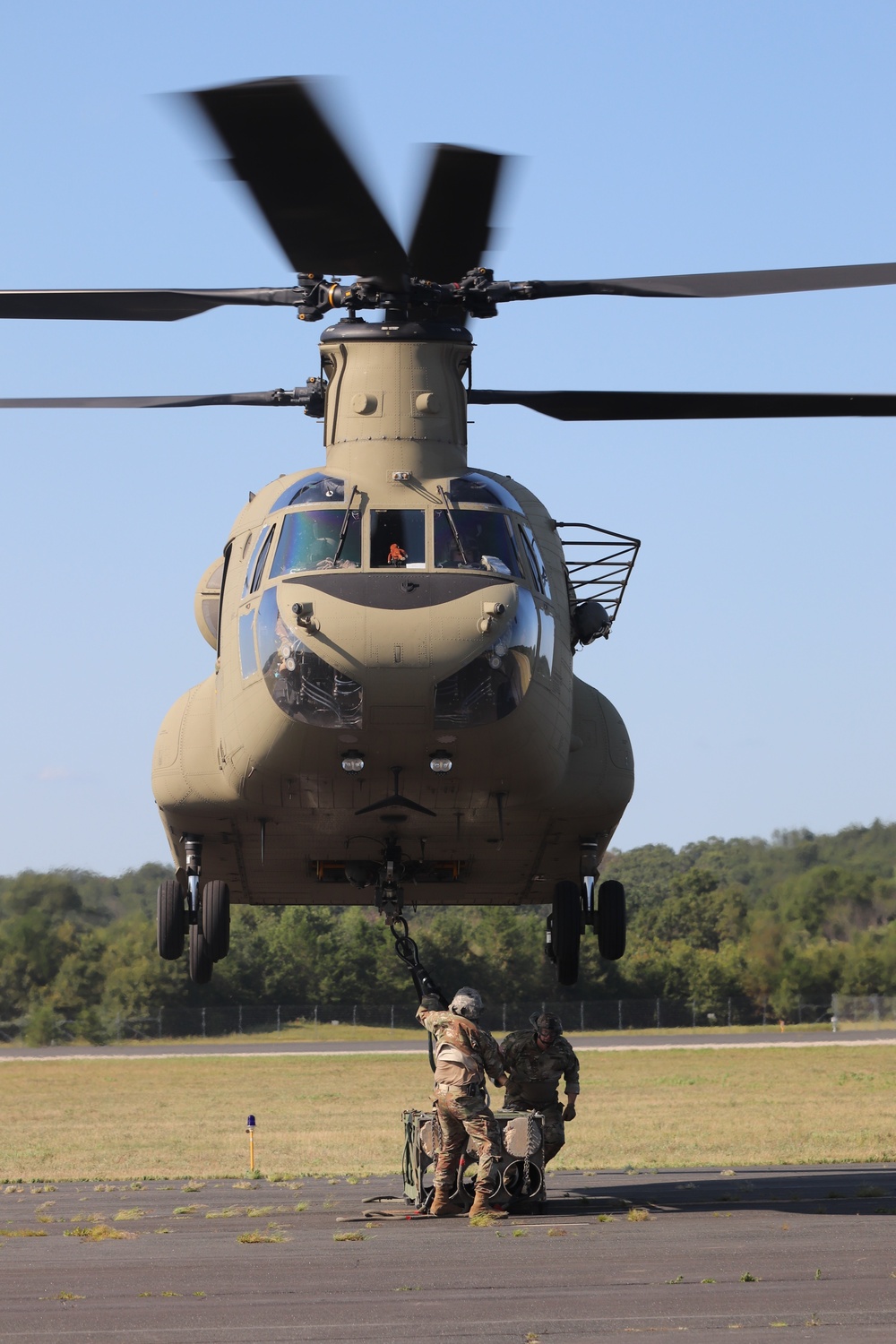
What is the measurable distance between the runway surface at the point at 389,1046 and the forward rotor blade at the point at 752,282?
143 feet

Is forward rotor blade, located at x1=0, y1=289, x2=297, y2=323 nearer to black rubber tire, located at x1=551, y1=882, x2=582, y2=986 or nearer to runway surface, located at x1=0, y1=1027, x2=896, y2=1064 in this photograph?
black rubber tire, located at x1=551, y1=882, x2=582, y2=986

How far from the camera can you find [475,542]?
1400cm

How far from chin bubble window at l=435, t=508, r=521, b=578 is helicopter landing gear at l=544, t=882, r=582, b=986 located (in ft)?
12.8

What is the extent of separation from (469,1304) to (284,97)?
7070 millimetres

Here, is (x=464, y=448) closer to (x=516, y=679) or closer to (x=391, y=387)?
(x=391, y=387)

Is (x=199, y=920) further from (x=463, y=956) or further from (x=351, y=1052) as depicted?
(x=463, y=956)

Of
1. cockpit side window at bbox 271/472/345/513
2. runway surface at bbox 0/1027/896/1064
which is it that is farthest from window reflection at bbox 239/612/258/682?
runway surface at bbox 0/1027/896/1064

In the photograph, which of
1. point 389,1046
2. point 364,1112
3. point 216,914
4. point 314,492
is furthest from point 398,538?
point 389,1046

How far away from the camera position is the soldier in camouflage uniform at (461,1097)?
47.0 feet

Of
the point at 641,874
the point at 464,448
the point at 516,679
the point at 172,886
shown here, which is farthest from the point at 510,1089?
the point at 641,874

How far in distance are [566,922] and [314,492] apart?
4.95 meters

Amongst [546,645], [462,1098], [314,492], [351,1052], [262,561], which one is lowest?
[351,1052]

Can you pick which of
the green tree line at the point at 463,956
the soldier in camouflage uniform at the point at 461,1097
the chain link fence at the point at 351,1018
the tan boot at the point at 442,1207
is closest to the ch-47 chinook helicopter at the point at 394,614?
the soldier in camouflage uniform at the point at 461,1097

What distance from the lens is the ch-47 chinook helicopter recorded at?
13.0 metres
